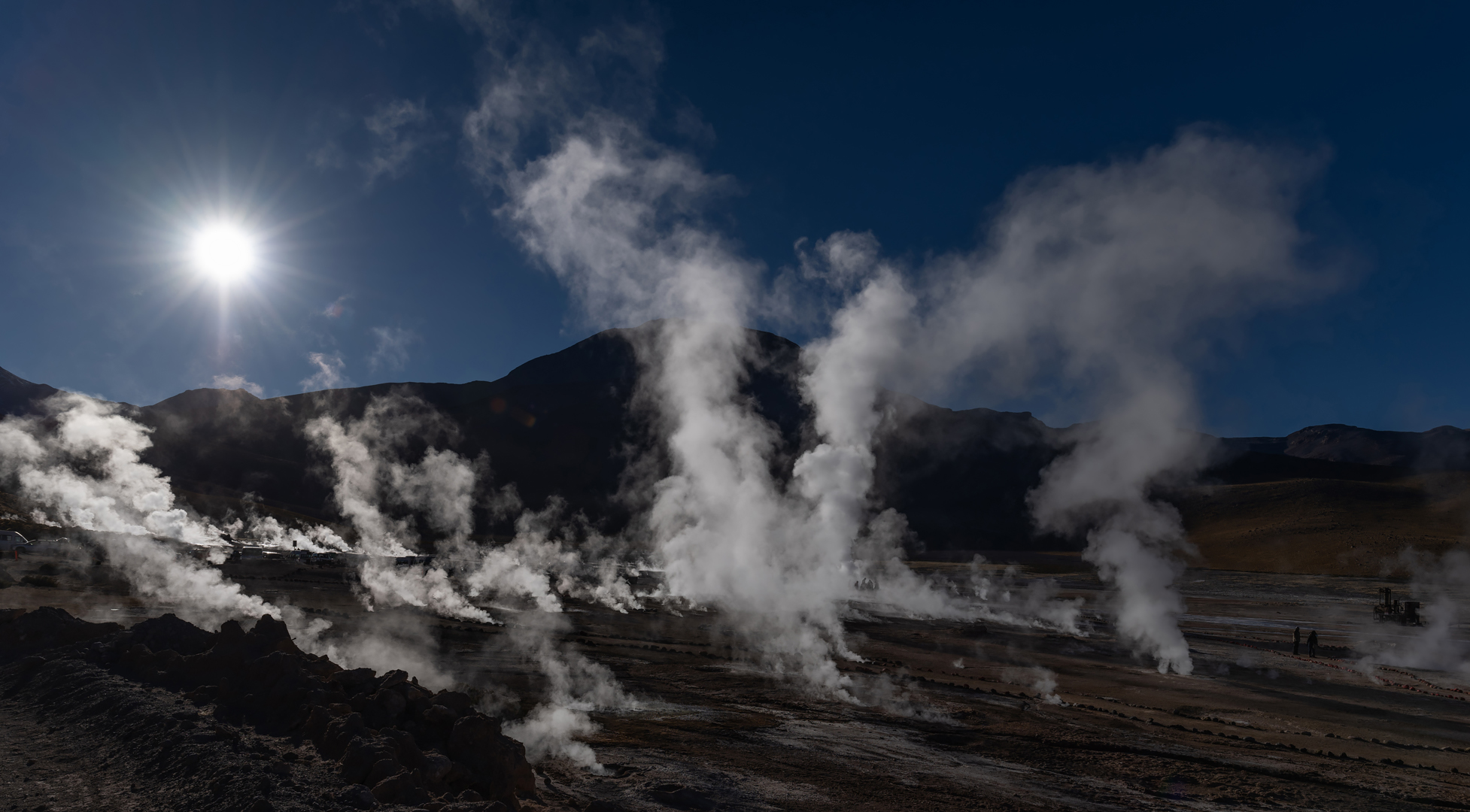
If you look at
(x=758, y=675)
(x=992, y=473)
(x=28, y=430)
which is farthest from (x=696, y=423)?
(x=992, y=473)

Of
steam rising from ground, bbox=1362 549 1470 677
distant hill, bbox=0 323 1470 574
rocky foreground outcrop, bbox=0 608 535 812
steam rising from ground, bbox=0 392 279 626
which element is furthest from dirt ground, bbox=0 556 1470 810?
distant hill, bbox=0 323 1470 574

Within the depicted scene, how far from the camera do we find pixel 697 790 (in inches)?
516

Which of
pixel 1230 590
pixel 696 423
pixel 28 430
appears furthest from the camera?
pixel 28 430

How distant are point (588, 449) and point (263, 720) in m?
150

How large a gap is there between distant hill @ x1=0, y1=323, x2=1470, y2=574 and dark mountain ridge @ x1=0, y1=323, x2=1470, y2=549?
0.40 meters

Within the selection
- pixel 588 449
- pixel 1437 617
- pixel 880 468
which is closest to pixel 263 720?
pixel 1437 617

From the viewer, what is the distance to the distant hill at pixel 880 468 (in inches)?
4301

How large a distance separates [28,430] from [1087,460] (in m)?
146

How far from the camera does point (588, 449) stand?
160 m

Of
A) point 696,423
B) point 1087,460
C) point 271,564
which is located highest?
A: point 1087,460

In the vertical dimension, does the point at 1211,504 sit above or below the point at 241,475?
above

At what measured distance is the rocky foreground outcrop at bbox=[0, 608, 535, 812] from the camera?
9445 mm

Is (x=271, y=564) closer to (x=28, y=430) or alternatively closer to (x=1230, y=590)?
(x=28, y=430)

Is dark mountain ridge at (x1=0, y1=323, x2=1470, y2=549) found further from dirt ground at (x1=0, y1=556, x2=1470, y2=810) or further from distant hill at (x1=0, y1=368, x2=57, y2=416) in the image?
dirt ground at (x1=0, y1=556, x2=1470, y2=810)
